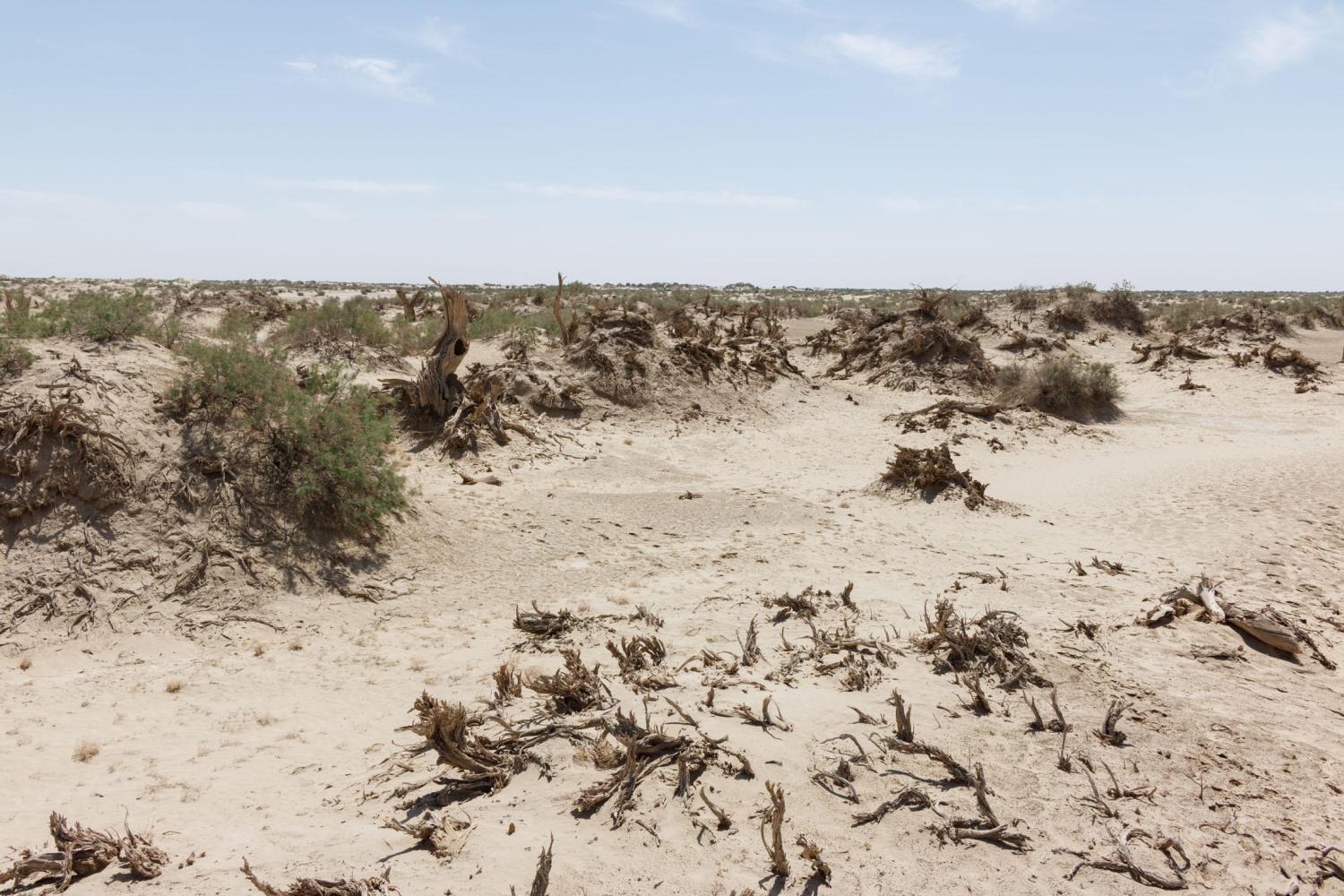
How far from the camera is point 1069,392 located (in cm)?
Answer: 1766

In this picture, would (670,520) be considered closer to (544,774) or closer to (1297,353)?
(544,774)

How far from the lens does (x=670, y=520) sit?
10.1 m

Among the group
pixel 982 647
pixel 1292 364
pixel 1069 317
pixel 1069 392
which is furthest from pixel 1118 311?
pixel 982 647

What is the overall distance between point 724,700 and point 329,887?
105 inches

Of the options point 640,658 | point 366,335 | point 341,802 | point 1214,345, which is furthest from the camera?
point 1214,345

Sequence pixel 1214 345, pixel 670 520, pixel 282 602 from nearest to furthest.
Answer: pixel 282 602, pixel 670 520, pixel 1214 345

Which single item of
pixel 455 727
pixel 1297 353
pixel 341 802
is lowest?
pixel 341 802

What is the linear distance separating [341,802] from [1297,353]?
2576 centimetres

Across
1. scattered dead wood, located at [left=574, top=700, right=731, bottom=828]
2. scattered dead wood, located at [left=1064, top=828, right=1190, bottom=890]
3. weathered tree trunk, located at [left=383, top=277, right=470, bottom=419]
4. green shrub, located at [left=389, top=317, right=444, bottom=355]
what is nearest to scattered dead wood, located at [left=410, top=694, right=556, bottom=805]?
scattered dead wood, located at [left=574, top=700, right=731, bottom=828]

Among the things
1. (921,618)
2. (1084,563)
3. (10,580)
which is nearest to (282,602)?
(10,580)

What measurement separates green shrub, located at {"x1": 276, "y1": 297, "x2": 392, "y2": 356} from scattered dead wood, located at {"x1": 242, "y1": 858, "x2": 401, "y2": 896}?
1533 centimetres

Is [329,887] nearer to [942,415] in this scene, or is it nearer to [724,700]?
[724,700]

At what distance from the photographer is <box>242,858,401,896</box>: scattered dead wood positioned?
Answer: 10.6 feet

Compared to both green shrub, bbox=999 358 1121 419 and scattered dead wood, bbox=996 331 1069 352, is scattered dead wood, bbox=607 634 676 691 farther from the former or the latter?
scattered dead wood, bbox=996 331 1069 352
